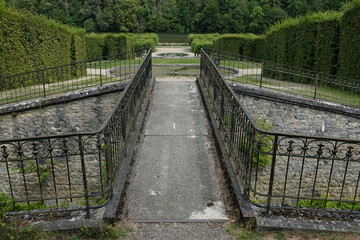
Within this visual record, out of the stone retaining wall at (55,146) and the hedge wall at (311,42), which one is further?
the hedge wall at (311,42)

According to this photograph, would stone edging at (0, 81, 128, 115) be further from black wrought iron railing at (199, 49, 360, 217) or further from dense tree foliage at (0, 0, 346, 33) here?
dense tree foliage at (0, 0, 346, 33)

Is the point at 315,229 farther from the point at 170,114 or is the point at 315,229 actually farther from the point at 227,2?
the point at 227,2

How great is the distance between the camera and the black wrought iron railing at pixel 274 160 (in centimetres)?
354

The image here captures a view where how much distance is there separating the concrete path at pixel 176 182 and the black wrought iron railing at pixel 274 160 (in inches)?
18.1

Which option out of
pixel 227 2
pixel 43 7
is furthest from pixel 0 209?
pixel 227 2

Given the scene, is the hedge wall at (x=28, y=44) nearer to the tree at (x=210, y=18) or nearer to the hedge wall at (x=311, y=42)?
the hedge wall at (x=311, y=42)

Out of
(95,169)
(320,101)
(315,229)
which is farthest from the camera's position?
(320,101)

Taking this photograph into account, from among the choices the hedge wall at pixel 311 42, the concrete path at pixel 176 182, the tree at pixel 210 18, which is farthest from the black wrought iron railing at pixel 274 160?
the tree at pixel 210 18

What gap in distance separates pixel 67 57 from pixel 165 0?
71.6 m

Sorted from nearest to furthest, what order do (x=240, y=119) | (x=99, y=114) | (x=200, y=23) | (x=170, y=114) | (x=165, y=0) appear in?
1. (x=240, y=119)
2. (x=170, y=114)
3. (x=99, y=114)
4. (x=200, y=23)
5. (x=165, y=0)

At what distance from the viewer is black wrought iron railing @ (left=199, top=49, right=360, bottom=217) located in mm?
3535

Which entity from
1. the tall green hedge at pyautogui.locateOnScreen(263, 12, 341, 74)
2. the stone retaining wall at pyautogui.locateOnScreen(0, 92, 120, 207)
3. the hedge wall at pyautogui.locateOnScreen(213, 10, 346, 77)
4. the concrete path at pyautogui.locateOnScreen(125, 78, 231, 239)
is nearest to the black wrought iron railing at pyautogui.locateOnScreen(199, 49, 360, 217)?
the concrete path at pyautogui.locateOnScreen(125, 78, 231, 239)

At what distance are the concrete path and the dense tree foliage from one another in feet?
204

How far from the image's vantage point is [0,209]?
11.8 feet
